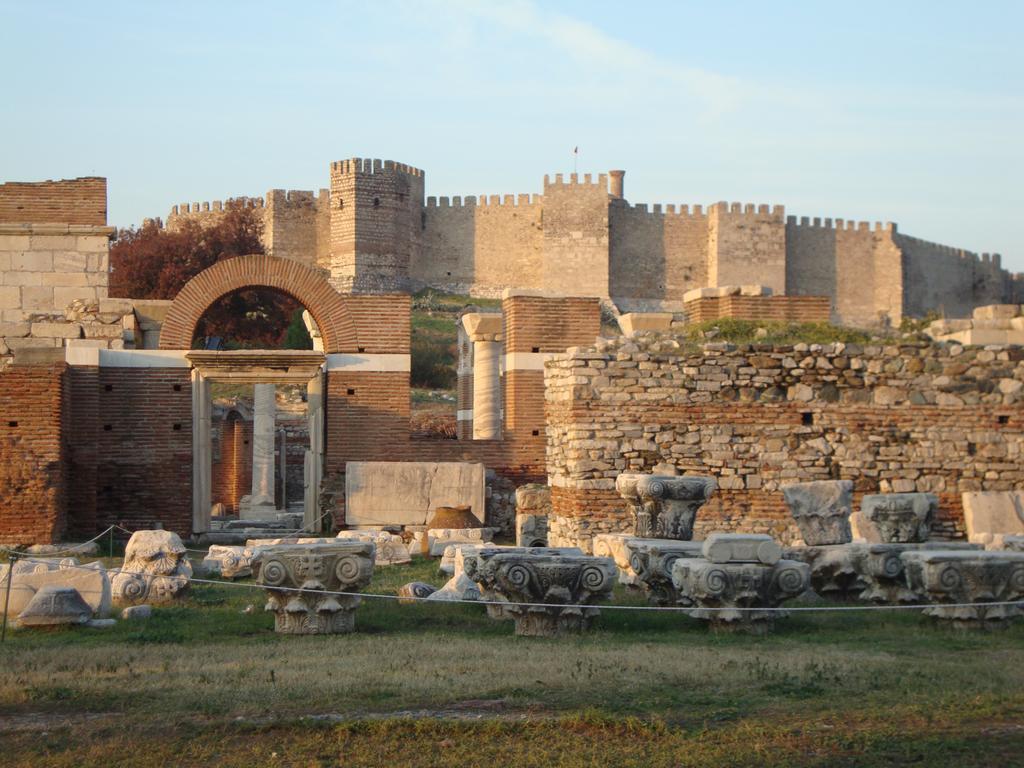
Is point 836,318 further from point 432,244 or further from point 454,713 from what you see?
point 454,713

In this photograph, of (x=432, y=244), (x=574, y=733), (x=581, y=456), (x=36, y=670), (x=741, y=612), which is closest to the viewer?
(x=574, y=733)

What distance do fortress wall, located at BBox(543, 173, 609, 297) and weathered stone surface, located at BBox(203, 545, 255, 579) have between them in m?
50.3

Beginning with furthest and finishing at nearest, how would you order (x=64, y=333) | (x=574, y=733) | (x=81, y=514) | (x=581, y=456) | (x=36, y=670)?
(x=64, y=333)
(x=81, y=514)
(x=581, y=456)
(x=36, y=670)
(x=574, y=733)

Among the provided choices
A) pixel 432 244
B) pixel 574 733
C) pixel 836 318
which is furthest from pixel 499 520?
pixel 836 318

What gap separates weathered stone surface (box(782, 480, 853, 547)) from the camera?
506 inches

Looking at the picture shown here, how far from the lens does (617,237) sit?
66.9m

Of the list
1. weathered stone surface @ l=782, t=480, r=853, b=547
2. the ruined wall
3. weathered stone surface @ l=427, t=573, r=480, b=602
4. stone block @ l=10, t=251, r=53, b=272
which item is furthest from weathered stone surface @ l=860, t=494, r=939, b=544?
stone block @ l=10, t=251, r=53, b=272

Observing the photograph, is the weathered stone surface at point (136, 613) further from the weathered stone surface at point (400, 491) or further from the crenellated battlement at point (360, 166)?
the crenellated battlement at point (360, 166)

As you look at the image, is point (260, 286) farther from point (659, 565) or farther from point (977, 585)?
point (977, 585)

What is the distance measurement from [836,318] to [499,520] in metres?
51.0

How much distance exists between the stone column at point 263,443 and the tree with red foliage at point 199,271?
13.6 m

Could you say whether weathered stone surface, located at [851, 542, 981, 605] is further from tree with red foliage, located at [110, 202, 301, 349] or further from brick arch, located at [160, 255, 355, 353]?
tree with red foliage, located at [110, 202, 301, 349]

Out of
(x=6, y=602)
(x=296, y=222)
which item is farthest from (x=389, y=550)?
(x=296, y=222)

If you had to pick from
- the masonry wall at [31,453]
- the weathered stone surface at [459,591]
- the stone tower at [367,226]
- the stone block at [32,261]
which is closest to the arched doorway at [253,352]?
the stone block at [32,261]
